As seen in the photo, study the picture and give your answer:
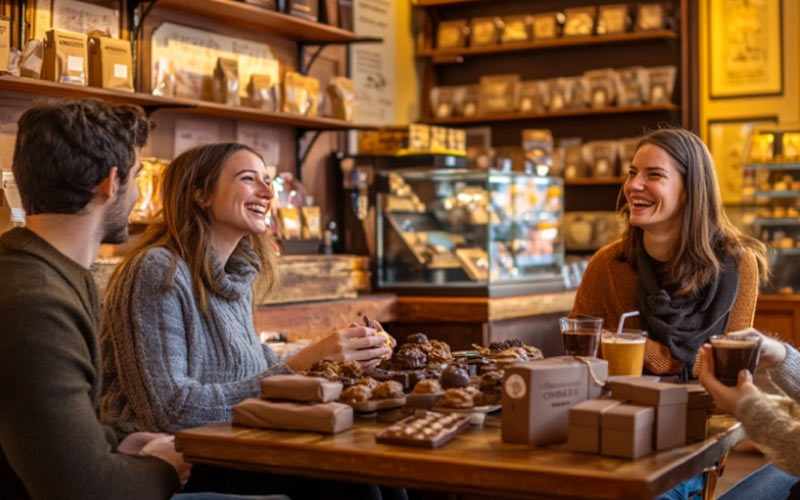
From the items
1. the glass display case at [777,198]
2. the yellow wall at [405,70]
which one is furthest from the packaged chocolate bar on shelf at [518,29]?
the glass display case at [777,198]

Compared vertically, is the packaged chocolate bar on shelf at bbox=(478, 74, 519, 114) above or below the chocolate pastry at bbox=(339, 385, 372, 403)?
above

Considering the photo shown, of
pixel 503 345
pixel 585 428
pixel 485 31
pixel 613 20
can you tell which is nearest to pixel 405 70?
pixel 485 31

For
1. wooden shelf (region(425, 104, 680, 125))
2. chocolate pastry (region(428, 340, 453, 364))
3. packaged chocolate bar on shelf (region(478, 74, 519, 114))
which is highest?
packaged chocolate bar on shelf (region(478, 74, 519, 114))

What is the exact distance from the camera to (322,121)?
16.6 feet

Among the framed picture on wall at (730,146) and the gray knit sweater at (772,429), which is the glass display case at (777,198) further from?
the gray knit sweater at (772,429)

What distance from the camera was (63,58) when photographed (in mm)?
3764

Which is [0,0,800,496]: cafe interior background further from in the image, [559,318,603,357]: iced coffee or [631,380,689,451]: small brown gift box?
[631,380,689,451]: small brown gift box

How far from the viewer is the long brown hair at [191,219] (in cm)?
253

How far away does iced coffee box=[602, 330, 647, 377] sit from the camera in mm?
2350

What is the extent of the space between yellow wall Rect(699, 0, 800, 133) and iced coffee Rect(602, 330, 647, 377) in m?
4.79

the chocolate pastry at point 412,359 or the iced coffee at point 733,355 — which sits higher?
the iced coffee at point 733,355

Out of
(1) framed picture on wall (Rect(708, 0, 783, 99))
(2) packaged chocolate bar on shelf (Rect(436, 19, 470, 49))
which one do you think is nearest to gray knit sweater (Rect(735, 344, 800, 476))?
(1) framed picture on wall (Rect(708, 0, 783, 99))

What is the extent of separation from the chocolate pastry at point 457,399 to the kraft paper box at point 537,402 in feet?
0.59

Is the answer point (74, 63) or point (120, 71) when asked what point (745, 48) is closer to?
point (120, 71)
